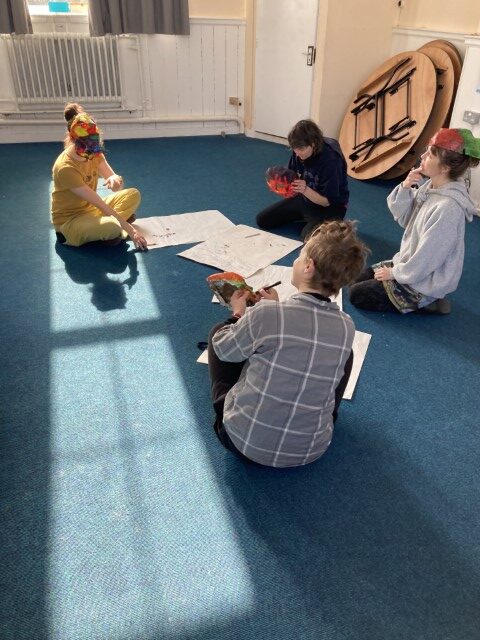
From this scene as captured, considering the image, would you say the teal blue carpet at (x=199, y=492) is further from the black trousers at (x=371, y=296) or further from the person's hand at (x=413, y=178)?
the person's hand at (x=413, y=178)

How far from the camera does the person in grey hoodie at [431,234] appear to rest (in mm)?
2025

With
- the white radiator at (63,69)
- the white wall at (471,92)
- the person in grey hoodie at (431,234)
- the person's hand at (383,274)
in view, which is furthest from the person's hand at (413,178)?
the white radiator at (63,69)

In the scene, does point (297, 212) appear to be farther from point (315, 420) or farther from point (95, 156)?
point (315, 420)

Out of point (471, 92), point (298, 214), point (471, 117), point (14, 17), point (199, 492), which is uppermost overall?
point (14, 17)

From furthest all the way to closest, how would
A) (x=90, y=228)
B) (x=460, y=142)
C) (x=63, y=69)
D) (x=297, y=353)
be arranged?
1. (x=63, y=69)
2. (x=90, y=228)
3. (x=460, y=142)
4. (x=297, y=353)

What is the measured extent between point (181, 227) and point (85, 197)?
606 mm

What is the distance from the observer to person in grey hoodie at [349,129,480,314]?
79.7 inches

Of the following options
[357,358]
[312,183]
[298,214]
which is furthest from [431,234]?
[298,214]

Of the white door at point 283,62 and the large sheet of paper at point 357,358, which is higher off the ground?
the white door at point 283,62

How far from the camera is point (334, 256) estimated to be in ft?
4.10

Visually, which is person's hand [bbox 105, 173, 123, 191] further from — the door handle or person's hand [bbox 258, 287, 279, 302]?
the door handle

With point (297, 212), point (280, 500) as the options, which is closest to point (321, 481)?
point (280, 500)

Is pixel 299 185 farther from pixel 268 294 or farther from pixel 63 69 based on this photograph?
pixel 63 69

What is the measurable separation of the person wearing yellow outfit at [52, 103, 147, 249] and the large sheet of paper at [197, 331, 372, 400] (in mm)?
1048
